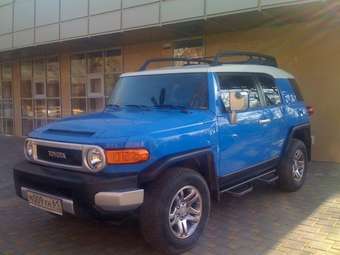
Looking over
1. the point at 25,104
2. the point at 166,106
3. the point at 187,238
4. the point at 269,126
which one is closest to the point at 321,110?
the point at 269,126

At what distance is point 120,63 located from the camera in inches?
529

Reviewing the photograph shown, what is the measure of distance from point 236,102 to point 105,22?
24.6 ft

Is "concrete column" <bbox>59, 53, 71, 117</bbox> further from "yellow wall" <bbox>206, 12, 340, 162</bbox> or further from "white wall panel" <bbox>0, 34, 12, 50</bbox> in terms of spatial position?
"yellow wall" <bbox>206, 12, 340, 162</bbox>

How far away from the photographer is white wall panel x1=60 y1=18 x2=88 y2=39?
12.2 metres

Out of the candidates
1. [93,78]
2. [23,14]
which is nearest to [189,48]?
[93,78]

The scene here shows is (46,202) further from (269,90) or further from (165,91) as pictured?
(269,90)

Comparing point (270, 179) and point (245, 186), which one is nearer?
point (245, 186)

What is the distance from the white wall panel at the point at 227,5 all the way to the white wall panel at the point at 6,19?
8.68m

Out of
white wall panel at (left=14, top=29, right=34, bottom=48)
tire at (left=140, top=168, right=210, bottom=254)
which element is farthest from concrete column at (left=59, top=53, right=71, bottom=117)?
tire at (left=140, top=168, right=210, bottom=254)

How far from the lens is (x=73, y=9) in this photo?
1266 centimetres

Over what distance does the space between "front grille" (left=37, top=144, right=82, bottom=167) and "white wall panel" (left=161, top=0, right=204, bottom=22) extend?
236 inches

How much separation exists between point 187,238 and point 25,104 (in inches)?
569

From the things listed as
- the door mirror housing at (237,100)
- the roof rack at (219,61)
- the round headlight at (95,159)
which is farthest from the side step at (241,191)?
the round headlight at (95,159)

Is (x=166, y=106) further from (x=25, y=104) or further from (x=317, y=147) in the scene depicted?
(x=25, y=104)
